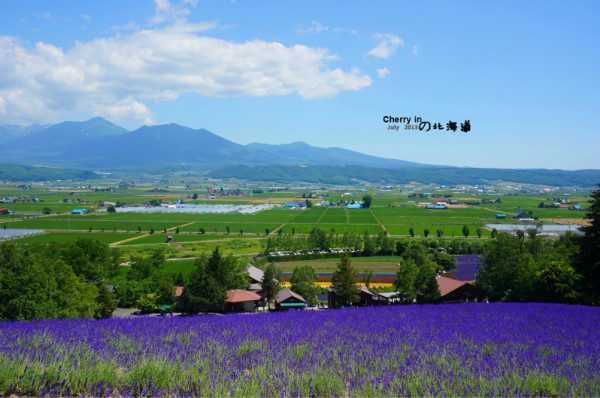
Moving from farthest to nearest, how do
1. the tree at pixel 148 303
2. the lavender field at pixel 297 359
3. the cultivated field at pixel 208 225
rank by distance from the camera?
the cultivated field at pixel 208 225, the tree at pixel 148 303, the lavender field at pixel 297 359

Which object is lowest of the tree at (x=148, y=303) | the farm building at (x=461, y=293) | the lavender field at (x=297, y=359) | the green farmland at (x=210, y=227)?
the green farmland at (x=210, y=227)

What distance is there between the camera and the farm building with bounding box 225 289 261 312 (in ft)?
79.4

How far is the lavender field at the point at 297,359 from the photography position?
18.5 ft

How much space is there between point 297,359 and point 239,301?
58.9ft

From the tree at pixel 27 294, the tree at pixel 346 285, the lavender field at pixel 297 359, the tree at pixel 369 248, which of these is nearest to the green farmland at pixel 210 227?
the tree at pixel 369 248

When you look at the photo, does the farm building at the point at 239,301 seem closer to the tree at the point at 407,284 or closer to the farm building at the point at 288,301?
the farm building at the point at 288,301

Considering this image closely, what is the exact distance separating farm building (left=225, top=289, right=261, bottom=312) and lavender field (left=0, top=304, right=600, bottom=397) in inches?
542

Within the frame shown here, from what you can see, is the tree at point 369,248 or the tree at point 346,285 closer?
the tree at point 346,285

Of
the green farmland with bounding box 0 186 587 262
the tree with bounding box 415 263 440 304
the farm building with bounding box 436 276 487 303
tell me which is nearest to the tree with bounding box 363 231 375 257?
the green farmland with bounding box 0 186 587 262

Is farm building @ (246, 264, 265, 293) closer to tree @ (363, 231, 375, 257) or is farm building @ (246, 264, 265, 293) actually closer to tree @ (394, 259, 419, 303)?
tree @ (394, 259, 419, 303)

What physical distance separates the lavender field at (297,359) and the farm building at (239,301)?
13764 mm

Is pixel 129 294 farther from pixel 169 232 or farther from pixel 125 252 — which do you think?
pixel 169 232

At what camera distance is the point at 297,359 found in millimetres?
7016

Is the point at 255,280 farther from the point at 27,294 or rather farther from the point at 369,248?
the point at 369,248
